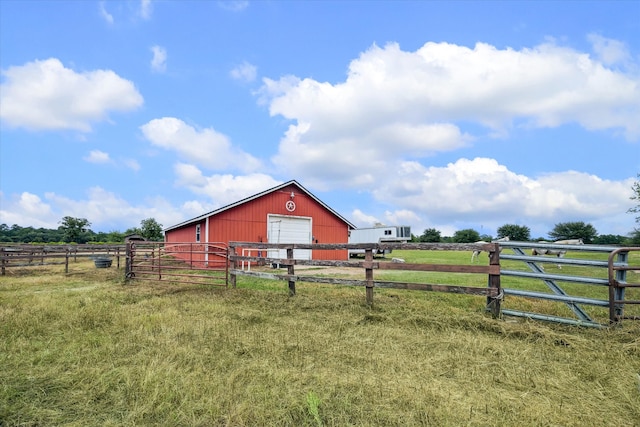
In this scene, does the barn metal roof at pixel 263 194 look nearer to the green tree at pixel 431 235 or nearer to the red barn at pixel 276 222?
the red barn at pixel 276 222

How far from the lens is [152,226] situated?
2242 inches

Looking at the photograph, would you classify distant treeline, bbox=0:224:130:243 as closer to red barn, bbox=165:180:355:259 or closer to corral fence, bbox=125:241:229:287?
red barn, bbox=165:180:355:259

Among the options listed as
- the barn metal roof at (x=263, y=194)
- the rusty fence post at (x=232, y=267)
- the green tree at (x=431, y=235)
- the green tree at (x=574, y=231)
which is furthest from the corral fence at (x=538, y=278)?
the green tree at (x=574, y=231)

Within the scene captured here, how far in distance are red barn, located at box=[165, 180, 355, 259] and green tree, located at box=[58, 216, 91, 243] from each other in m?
39.8

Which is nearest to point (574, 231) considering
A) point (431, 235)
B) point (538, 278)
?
point (431, 235)

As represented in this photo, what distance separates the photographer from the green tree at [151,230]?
5600cm

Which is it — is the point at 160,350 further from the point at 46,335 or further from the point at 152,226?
the point at 152,226

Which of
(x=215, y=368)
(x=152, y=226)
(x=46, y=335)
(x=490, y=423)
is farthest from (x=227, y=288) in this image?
(x=152, y=226)

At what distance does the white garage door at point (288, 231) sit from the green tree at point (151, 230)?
40107 mm

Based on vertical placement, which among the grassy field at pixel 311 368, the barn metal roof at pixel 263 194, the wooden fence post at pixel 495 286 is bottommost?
the grassy field at pixel 311 368

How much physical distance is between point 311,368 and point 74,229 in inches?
2477

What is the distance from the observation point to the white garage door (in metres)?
21.2

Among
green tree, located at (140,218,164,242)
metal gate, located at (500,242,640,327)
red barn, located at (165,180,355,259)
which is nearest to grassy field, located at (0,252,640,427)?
metal gate, located at (500,242,640,327)

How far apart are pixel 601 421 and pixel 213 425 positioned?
3.11m
